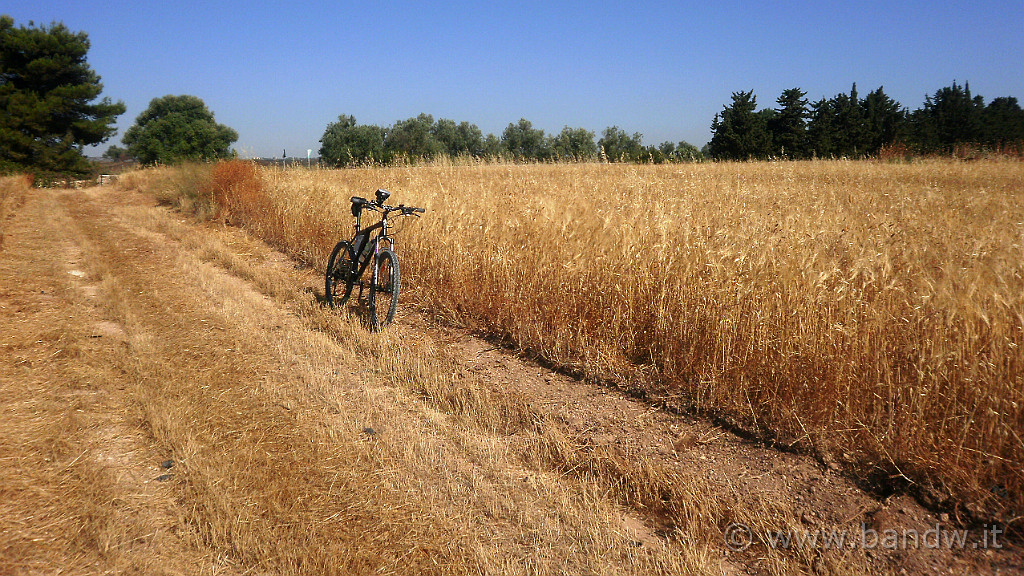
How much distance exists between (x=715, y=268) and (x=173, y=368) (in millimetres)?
4607

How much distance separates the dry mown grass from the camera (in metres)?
3.28

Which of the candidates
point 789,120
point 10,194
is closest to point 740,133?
Result: point 789,120

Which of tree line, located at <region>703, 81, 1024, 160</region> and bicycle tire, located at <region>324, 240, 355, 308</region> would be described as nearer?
bicycle tire, located at <region>324, 240, 355, 308</region>

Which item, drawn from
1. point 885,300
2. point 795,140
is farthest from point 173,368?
point 795,140

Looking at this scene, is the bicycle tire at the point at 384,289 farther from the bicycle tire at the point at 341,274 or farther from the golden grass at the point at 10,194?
the golden grass at the point at 10,194

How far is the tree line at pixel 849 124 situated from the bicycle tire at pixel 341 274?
32951mm

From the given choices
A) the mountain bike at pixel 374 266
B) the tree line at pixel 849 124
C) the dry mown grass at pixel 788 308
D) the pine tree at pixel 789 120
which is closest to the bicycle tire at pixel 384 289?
the mountain bike at pixel 374 266

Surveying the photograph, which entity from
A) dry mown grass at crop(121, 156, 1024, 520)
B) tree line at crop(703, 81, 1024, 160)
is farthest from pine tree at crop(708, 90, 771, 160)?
dry mown grass at crop(121, 156, 1024, 520)

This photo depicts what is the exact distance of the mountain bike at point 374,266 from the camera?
651cm

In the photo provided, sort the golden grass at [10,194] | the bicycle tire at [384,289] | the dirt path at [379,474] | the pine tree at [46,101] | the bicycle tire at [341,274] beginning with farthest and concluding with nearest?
1. the pine tree at [46,101]
2. the golden grass at [10,194]
3. the bicycle tire at [341,274]
4. the bicycle tire at [384,289]
5. the dirt path at [379,474]

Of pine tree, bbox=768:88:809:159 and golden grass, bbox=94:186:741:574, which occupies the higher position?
pine tree, bbox=768:88:809:159

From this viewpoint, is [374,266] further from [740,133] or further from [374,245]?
[740,133]

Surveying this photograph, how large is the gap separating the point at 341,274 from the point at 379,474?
4109mm

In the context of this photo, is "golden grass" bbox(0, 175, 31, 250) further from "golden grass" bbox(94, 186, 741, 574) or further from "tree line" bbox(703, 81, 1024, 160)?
"tree line" bbox(703, 81, 1024, 160)
